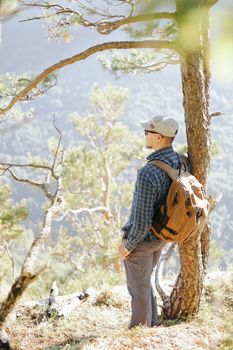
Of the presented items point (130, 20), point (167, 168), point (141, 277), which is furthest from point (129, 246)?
point (130, 20)

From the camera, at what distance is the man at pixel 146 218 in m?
2.78

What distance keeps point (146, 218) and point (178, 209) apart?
0.21 m

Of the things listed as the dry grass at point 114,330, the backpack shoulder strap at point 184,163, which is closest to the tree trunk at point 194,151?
the backpack shoulder strap at point 184,163

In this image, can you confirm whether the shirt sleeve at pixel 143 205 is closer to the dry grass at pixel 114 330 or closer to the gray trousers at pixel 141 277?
the gray trousers at pixel 141 277

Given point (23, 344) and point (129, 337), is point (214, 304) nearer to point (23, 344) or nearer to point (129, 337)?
point (129, 337)

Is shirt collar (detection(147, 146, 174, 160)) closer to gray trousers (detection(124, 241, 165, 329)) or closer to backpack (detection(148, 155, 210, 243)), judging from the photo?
backpack (detection(148, 155, 210, 243))

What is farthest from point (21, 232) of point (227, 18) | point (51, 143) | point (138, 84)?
point (138, 84)

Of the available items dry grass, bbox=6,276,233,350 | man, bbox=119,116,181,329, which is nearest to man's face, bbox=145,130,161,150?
man, bbox=119,116,181,329

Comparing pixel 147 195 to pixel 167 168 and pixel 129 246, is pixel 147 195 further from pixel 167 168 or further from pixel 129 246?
pixel 129 246

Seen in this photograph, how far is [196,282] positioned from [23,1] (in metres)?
2.47

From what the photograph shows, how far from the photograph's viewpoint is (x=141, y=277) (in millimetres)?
3092

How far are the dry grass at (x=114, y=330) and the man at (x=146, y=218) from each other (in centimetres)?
25

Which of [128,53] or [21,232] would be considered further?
[21,232]

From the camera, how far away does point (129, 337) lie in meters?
2.70
